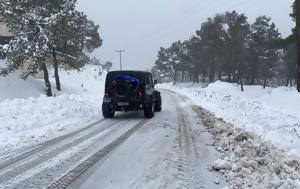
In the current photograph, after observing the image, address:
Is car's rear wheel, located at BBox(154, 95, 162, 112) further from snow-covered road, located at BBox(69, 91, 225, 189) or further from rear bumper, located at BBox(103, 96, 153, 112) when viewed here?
snow-covered road, located at BBox(69, 91, 225, 189)

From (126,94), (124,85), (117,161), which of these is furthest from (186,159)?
(124,85)

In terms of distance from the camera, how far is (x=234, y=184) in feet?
22.2

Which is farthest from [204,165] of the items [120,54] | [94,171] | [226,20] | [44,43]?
[120,54]

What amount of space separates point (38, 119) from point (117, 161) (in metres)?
8.00

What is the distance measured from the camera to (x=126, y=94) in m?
18.5

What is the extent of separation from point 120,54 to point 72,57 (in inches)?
3055

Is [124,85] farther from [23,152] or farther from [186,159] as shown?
[186,159]

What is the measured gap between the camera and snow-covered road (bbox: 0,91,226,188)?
713cm

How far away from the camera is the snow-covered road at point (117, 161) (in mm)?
7129

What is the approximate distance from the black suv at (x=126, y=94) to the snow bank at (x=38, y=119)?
3.81 ft

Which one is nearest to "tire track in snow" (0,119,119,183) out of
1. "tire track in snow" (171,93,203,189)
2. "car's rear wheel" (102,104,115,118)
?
"tire track in snow" (171,93,203,189)

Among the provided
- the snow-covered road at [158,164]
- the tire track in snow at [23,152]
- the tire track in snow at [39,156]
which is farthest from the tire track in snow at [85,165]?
the tire track in snow at [23,152]

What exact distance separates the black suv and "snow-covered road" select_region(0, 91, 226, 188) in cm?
473

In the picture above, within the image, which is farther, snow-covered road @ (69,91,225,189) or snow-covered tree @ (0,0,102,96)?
snow-covered tree @ (0,0,102,96)
